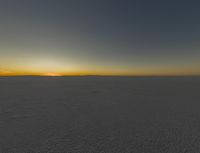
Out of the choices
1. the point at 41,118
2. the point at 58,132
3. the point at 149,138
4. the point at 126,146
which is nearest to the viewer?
the point at 126,146

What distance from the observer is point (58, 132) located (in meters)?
6.41

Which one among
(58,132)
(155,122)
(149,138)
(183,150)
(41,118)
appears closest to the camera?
(183,150)

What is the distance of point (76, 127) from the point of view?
6984mm

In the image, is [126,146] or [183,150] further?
[126,146]

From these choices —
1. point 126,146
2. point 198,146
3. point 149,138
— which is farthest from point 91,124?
point 198,146

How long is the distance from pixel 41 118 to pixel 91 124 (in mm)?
3551

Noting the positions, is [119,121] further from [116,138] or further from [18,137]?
[18,137]

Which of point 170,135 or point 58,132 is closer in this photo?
point 170,135

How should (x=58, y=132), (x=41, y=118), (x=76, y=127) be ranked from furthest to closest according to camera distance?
(x=41, y=118), (x=76, y=127), (x=58, y=132)

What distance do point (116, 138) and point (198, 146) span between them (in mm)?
3364

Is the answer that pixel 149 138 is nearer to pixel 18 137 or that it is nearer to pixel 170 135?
pixel 170 135

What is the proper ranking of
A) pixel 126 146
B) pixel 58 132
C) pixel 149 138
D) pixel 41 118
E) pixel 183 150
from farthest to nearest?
pixel 41 118, pixel 58 132, pixel 149 138, pixel 126 146, pixel 183 150

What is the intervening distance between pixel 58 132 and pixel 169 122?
21.5ft

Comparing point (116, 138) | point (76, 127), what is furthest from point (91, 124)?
point (116, 138)
